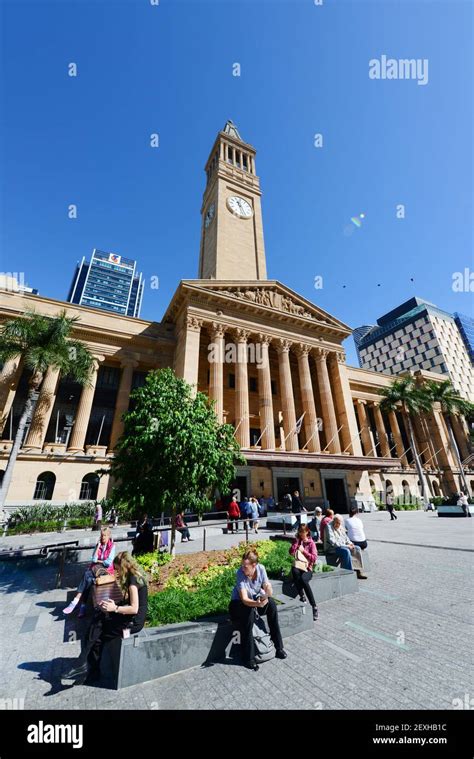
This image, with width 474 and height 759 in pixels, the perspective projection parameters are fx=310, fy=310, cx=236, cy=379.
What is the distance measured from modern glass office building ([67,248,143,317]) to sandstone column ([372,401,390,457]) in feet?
446

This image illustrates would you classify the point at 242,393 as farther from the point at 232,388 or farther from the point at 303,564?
the point at 303,564

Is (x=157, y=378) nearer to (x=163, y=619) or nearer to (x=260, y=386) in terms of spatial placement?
(x=163, y=619)

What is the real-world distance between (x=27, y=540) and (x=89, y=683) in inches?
516

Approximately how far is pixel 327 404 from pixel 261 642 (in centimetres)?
2851

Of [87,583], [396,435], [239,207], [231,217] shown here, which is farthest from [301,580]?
[239,207]

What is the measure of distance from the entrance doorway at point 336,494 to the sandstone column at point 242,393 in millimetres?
9725

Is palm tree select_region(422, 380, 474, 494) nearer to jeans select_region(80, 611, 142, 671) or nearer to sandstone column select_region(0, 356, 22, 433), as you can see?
→ jeans select_region(80, 611, 142, 671)

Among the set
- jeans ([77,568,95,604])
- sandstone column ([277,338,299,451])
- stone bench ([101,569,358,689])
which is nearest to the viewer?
stone bench ([101,569,358,689])

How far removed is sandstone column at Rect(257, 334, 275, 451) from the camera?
26656mm

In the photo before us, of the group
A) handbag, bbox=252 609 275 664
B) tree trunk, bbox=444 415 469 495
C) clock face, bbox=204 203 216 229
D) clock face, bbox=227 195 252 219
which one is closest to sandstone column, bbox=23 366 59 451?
handbag, bbox=252 609 275 664

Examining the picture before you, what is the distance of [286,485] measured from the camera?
1080 inches

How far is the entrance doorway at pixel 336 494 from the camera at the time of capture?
28.8 meters

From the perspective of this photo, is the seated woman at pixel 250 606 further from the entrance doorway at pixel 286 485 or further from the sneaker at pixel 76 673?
the entrance doorway at pixel 286 485
